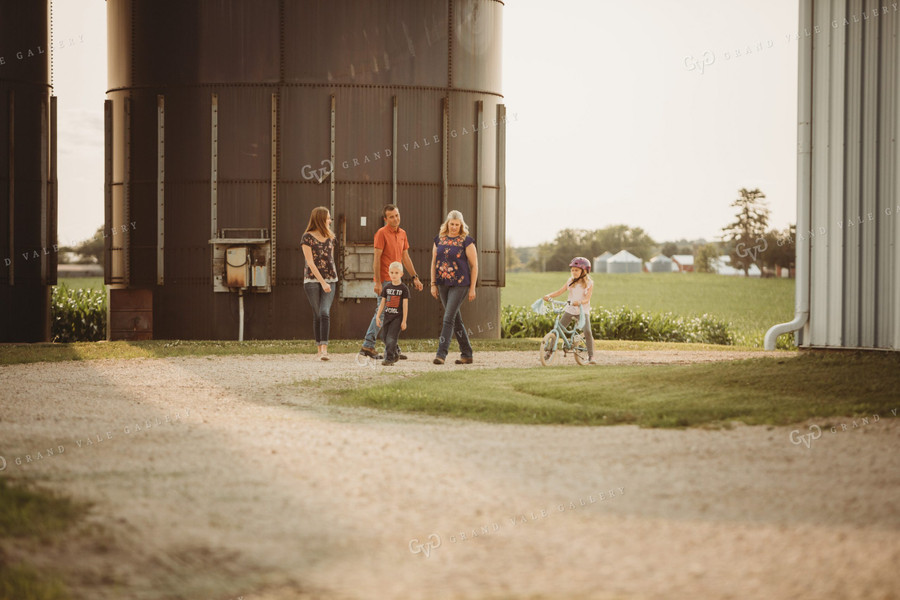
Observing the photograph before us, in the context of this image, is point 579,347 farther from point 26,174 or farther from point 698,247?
point 698,247

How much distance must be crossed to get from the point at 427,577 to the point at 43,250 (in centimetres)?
1888

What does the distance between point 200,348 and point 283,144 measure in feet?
14.6

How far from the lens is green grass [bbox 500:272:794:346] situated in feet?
120

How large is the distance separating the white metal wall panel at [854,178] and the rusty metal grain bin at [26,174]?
48.4 ft

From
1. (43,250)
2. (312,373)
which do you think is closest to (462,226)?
(312,373)

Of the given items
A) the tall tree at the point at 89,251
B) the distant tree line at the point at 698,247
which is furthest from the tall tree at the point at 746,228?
the tall tree at the point at 89,251

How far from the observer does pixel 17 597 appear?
164 inches

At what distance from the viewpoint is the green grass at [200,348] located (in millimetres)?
14797

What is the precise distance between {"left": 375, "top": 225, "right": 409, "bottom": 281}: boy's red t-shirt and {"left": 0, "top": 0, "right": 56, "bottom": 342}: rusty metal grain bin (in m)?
10.3

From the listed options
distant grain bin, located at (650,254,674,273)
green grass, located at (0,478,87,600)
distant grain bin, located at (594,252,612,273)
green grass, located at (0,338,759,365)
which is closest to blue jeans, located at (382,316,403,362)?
green grass, located at (0,338,759,365)

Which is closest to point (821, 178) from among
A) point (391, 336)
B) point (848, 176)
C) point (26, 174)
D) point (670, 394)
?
point (848, 176)

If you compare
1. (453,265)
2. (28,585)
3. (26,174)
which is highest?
(26,174)

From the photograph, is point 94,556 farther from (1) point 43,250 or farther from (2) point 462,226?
(1) point 43,250

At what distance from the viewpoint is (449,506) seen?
5512 mm
